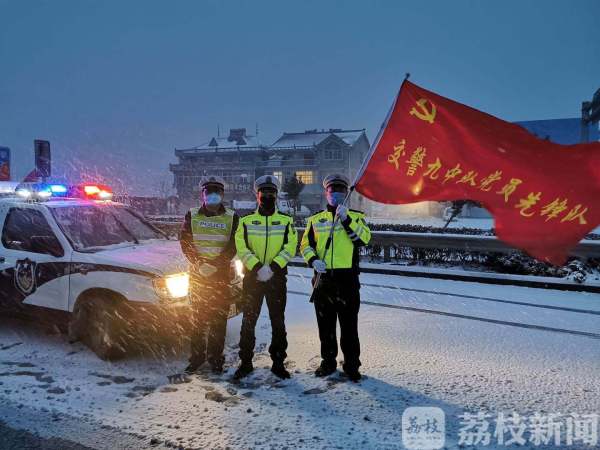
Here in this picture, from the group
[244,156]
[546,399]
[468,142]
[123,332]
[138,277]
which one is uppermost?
[244,156]

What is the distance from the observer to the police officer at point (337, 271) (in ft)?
14.0

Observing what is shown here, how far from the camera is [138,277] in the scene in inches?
176

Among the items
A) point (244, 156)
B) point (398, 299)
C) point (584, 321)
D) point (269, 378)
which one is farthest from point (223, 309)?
point (244, 156)

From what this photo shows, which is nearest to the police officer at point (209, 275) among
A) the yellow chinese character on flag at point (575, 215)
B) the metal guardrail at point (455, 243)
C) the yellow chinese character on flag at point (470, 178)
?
the yellow chinese character on flag at point (470, 178)

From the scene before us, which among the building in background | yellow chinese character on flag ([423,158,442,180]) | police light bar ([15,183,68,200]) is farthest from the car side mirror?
the building in background

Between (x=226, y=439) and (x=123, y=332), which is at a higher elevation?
(x=123, y=332)

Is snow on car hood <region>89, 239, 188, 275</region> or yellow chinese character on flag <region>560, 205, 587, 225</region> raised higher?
yellow chinese character on flag <region>560, 205, 587, 225</region>

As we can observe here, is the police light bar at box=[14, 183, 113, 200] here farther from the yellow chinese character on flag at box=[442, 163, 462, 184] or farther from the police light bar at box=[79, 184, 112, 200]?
the yellow chinese character on flag at box=[442, 163, 462, 184]

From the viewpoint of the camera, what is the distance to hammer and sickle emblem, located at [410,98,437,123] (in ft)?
14.0

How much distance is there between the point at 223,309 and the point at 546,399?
307 centimetres

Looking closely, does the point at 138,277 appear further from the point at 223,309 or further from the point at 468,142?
the point at 468,142

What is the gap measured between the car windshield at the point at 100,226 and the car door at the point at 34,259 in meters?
0.14

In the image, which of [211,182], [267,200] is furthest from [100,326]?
[267,200]

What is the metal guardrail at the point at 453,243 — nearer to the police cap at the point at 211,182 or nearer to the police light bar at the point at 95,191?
the police light bar at the point at 95,191
